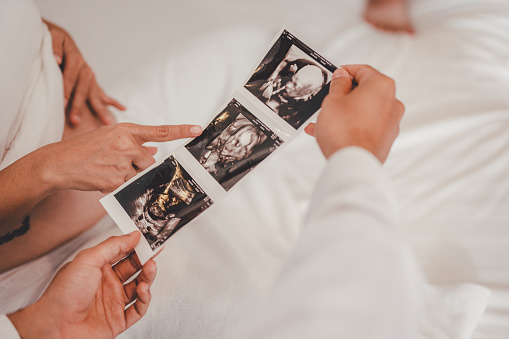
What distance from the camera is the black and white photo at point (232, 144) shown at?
789mm

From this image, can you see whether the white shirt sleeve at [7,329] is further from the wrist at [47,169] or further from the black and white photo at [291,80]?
the black and white photo at [291,80]

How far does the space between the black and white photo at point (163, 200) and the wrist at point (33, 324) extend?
0.23 m

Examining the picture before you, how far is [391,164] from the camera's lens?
99cm

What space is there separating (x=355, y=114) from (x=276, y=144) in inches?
9.6

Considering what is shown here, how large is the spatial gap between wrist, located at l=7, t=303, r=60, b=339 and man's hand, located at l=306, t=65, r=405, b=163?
0.56 meters

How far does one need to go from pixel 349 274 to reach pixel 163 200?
0.52 meters

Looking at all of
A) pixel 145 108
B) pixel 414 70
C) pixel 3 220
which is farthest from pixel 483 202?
pixel 3 220

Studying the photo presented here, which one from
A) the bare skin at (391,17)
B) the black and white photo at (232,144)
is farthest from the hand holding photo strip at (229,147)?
the bare skin at (391,17)

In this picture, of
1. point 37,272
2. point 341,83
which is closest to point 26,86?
point 37,272

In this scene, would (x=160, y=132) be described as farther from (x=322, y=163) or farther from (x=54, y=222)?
(x=322, y=163)

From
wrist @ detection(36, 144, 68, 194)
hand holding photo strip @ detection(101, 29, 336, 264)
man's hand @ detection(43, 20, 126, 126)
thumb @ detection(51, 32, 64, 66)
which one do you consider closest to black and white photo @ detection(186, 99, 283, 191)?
hand holding photo strip @ detection(101, 29, 336, 264)

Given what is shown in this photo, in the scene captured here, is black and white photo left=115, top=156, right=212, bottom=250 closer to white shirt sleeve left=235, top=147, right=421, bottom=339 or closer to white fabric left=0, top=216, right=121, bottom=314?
white fabric left=0, top=216, right=121, bottom=314

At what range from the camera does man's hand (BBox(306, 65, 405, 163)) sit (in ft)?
1.80

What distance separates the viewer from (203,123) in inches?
42.9
